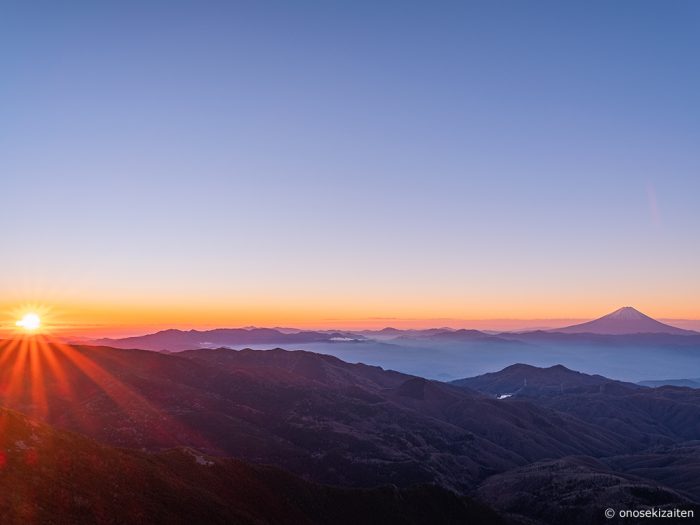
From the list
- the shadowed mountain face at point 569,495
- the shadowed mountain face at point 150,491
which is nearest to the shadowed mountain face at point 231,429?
the shadowed mountain face at point 569,495

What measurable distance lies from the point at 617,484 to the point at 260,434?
9997 centimetres

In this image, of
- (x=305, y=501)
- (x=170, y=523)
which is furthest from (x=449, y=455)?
(x=170, y=523)

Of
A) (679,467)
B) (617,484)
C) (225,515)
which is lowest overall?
(679,467)

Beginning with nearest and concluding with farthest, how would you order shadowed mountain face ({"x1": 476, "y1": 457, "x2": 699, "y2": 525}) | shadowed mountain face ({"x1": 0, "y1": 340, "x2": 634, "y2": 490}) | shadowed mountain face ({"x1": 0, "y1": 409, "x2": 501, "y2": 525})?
shadowed mountain face ({"x1": 0, "y1": 409, "x2": 501, "y2": 525}) < shadowed mountain face ({"x1": 476, "y1": 457, "x2": 699, "y2": 525}) < shadowed mountain face ({"x1": 0, "y1": 340, "x2": 634, "y2": 490})

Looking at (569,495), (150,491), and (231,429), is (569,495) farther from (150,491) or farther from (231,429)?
(150,491)

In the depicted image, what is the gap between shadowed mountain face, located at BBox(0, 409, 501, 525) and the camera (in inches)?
1698

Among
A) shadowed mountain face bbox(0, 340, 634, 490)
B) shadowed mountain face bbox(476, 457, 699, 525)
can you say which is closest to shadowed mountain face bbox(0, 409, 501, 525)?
shadowed mountain face bbox(476, 457, 699, 525)

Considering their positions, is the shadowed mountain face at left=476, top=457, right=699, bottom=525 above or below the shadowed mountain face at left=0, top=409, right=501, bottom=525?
below

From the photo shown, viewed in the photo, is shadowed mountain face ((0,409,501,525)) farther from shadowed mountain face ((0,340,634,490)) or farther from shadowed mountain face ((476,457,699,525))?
shadowed mountain face ((0,340,634,490))

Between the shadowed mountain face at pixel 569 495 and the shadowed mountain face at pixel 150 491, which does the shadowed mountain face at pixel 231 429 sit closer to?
the shadowed mountain face at pixel 569 495

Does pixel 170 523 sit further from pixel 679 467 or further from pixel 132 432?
pixel 679 467

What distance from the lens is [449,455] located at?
18200cm

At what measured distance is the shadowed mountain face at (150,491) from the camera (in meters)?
43.1

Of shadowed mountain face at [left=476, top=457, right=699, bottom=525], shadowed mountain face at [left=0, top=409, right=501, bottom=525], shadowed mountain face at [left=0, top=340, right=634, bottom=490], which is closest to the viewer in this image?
shadowed mountain face at [left=0, top=409, right=501, bottom=525]
